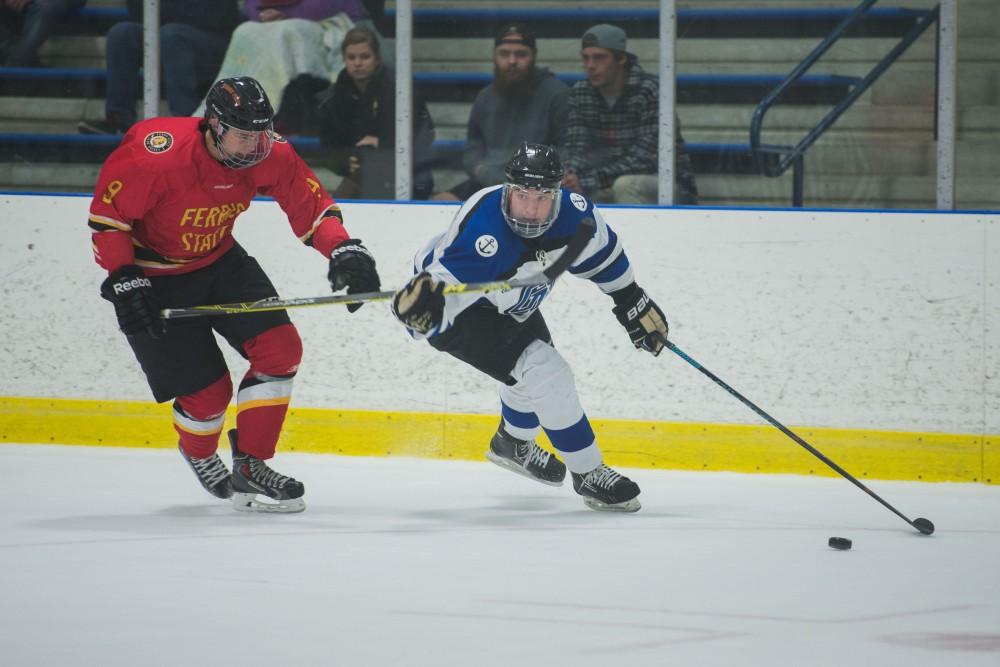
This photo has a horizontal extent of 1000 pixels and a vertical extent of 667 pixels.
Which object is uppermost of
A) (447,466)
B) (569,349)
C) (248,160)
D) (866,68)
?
(866,68)

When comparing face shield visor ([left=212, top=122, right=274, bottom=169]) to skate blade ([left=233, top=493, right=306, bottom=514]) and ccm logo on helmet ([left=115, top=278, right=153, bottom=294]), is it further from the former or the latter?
skate blade ([left=233, top=493, right=306, bottom=514])

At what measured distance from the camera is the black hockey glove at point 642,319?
3.67m

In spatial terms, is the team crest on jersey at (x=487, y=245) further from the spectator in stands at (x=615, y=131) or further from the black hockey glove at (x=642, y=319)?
the spectator in stands at (x=615, y=131)

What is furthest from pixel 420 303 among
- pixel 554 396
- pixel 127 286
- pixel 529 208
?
pixel 127 286

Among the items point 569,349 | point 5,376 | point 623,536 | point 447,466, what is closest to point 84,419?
point 5,376

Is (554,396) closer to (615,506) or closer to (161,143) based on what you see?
(615,506)

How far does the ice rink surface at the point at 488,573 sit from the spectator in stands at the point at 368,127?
1.06 m

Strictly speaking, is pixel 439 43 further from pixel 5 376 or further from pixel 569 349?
pixel 5 376

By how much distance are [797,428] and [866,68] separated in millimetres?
1174

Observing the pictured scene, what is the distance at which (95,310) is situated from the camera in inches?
186

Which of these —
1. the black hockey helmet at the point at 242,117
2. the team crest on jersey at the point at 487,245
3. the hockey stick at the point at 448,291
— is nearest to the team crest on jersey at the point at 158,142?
the black hockey helmet at the point at 242,117

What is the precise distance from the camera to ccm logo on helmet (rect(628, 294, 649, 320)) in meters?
3.67

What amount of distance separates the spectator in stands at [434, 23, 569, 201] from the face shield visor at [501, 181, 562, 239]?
1.20 metres

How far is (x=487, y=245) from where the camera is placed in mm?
3568
